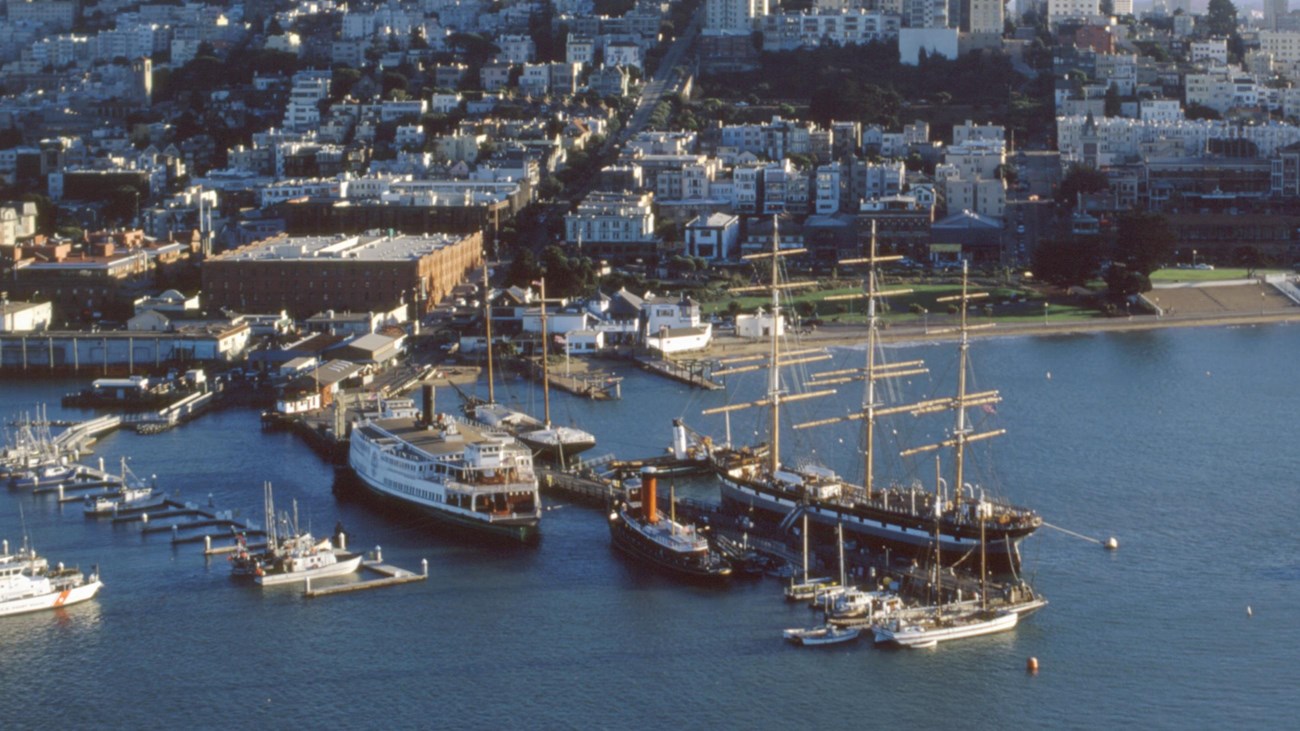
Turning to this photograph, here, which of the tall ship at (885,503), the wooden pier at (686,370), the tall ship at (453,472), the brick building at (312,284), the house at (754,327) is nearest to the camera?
the tall ship at (885,503)

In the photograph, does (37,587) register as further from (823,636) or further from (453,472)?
(823,636)

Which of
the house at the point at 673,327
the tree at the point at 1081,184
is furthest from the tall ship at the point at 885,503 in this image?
the tree at the point at 1081,184

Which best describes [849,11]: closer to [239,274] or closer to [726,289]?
[726,289]

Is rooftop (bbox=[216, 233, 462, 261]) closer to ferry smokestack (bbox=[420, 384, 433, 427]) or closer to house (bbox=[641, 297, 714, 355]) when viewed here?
house (bbox=[641, 297, 714, 355])

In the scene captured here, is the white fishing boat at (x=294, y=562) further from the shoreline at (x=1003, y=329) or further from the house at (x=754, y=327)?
the house at (x=754, y=327)

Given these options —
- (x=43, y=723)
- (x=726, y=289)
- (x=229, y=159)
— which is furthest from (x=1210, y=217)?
(x=43, y=723)

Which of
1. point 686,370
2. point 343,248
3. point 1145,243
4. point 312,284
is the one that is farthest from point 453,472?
point 1145,243

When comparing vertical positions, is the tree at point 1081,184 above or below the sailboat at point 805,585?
above

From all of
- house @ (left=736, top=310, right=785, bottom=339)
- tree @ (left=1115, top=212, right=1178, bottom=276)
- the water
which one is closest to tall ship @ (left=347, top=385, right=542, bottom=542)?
the water
